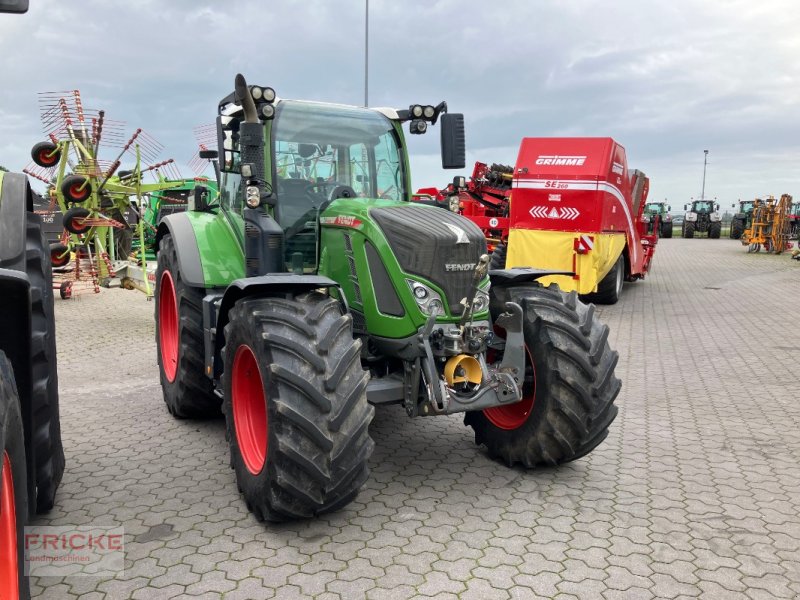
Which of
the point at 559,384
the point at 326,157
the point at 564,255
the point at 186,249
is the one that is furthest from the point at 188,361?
the point at 564,255

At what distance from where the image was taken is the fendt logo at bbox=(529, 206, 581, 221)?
11305 millimetres

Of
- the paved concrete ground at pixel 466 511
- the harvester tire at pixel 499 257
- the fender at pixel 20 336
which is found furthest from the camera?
the harvester tire at pixel 499 257

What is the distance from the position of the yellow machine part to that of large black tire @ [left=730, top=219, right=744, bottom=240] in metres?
28.8

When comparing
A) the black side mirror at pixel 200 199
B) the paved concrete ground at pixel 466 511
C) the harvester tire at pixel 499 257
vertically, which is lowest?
the paved concrete ground at pixel 466 511

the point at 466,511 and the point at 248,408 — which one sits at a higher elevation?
the point at 248,408

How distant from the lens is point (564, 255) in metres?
11.4

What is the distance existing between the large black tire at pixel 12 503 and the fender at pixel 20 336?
34 centimetres

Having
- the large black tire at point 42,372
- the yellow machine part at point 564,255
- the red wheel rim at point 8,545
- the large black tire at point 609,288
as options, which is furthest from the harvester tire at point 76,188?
the red wheel rim at point 8,545

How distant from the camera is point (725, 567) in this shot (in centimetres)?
327

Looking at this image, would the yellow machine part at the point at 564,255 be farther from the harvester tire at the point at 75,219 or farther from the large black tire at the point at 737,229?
the large black tire at the point at 737,229

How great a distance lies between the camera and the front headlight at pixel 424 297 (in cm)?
394

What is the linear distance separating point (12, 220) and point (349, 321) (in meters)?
1.76

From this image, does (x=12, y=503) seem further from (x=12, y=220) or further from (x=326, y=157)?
(x=326, y=157)

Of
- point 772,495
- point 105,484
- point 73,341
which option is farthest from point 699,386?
point 73,341
